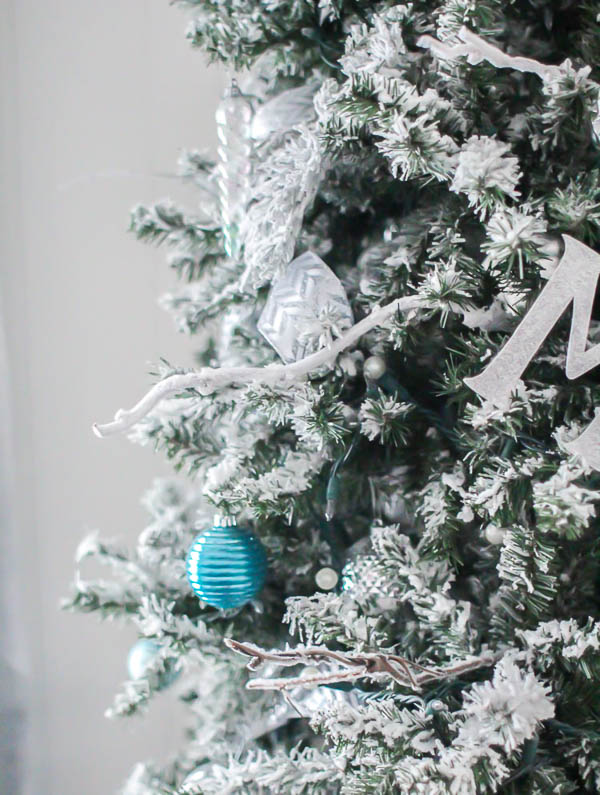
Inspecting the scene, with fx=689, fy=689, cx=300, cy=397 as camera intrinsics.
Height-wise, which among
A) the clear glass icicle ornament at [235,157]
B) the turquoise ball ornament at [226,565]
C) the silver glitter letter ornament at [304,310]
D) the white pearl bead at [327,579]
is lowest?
the white pearl bead at [327,579]

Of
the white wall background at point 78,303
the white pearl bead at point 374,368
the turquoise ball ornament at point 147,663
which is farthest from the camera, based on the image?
the white wall background at point 78,303

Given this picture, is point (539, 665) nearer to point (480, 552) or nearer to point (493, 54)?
point (480, 552)

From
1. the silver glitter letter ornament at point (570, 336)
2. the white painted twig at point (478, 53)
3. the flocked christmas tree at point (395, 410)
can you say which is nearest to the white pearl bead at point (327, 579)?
the flocked christmas tree at point (395, 410)

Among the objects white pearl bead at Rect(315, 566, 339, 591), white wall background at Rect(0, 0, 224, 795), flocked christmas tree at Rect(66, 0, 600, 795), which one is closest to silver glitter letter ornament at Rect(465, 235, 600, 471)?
flocked christmas tree at Rect(66, 0, 600, 795)

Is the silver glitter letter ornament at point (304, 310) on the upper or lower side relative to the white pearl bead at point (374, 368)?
upper

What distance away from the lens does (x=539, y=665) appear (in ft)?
1.61

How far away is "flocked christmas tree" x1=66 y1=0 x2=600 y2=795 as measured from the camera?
46 cm

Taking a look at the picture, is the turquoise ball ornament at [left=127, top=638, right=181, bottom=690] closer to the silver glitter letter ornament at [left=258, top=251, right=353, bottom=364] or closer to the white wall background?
the white wall background

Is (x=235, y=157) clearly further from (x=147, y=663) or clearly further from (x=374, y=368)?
(x=147, y=663)

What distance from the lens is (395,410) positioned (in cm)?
51

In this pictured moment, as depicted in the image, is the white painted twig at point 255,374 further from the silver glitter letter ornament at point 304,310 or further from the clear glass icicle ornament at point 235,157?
the clear glass icicle ornament at point 235,157

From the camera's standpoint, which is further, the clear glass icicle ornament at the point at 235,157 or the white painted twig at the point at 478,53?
the clear glass icicle ornament at the point at 235,157

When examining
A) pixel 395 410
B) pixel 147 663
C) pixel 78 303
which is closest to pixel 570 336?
pixel 395 410

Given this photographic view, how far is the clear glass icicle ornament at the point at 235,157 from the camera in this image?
1.97 feet
